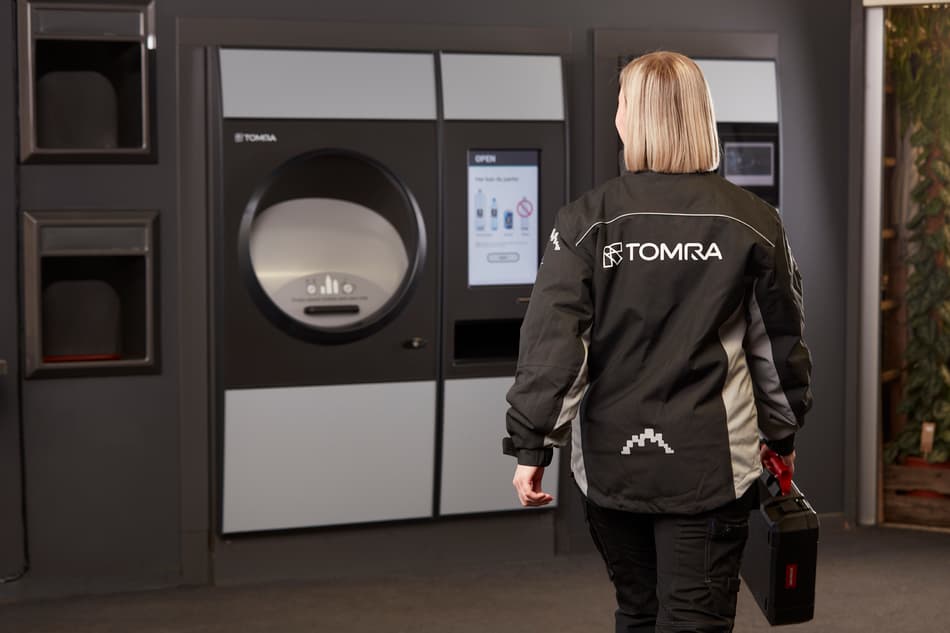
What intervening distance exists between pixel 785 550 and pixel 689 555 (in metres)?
0.32

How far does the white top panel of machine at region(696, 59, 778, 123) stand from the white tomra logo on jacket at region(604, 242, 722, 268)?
2.32m

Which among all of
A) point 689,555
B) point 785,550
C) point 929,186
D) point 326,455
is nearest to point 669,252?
point 689,555

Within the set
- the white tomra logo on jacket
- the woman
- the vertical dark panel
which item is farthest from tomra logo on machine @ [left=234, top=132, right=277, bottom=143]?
the white tomra logo on jacket

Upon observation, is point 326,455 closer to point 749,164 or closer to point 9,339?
point 9,339

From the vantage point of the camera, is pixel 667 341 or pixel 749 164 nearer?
pixel 667 341

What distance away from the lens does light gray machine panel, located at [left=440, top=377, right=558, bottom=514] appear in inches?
165

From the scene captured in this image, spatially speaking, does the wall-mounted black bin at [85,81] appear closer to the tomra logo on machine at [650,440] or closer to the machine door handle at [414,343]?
the machine door handle at [414,343]

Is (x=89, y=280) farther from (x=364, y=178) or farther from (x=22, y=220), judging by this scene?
(x=364, y=178)

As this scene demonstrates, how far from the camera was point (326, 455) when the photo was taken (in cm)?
408

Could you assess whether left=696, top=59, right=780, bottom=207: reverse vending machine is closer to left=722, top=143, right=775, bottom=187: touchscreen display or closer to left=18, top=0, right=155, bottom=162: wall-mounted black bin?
left=722, top=143, right=775, bottom=187: touchscreen display

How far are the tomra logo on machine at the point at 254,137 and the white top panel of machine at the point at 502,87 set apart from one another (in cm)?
58

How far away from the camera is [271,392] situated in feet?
13.1

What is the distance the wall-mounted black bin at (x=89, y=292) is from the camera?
3850 mm

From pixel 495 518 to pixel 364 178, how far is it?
1273mm
